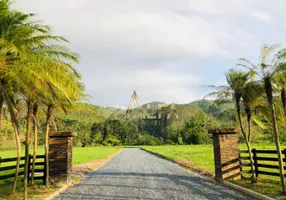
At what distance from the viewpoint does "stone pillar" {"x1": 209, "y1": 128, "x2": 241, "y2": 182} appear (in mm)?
10880

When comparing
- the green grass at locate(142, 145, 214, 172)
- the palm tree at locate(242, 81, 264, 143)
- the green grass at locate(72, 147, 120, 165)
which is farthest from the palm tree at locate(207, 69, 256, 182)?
the green grass at locate(72, 147, 120, 165)

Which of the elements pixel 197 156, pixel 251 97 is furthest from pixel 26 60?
pixel 197 156

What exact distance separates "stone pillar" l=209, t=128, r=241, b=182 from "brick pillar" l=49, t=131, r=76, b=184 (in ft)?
20.5

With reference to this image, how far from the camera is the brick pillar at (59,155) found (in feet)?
35.2

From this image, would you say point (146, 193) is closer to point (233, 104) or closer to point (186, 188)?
point (186, 188)

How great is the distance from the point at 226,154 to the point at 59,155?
702 cm

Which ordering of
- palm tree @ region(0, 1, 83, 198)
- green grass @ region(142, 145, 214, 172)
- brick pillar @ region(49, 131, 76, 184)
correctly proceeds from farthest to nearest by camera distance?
green grass @ region(142, 145, 214, 172) → brick pillar @ region(49, 131, 76, 184) → palm tree @ region(0, 1, 83, 198)

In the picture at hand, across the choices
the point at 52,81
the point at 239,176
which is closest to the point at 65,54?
the point at 52,81

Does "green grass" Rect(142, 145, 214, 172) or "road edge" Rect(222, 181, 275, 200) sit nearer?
"road edge" Rect(222, 181, 275, 200)

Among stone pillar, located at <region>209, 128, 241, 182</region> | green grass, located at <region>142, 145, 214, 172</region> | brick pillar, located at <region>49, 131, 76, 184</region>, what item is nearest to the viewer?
brick pillar, located at <region>49, 131, 76, 184</region>

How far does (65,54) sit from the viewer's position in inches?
349

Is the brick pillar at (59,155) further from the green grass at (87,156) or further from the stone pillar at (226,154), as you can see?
the green grass at (87,156)

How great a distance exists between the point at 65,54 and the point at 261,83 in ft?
22.2

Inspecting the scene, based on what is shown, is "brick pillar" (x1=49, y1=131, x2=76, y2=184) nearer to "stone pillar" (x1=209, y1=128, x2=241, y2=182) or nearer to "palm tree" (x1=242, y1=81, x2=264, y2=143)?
"stone pillar" (x1=209, y1=128, x2=241, y2=182)
